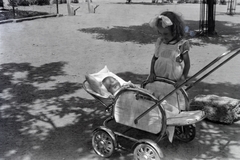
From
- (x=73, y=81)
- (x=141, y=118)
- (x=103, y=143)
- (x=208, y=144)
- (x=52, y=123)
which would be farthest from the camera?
(x=73, y=81)

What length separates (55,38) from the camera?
39.0 ft

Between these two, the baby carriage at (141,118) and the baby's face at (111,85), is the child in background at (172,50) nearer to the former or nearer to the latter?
the baby carriage at (141,118)

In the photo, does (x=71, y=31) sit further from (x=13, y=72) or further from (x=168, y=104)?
(x=168, y=104)

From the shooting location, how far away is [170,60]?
4082mm

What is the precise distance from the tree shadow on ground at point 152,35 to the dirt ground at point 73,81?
0.03 metres

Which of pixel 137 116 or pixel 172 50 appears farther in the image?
pixel 172 50

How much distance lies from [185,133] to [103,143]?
1.09 m

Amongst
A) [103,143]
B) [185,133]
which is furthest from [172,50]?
[103,143]

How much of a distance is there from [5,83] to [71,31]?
6.79 m

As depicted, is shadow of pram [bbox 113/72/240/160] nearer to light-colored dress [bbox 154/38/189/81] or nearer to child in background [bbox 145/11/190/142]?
child in background [bbox 145/11/190/142]

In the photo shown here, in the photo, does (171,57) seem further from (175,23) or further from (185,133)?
(185,133)

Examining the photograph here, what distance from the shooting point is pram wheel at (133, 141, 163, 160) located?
3474mm

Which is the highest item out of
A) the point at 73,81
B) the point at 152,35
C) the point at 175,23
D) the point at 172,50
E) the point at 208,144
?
the point at 175,23

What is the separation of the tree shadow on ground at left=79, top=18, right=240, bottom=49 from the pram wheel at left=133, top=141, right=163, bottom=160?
24.4 ft
